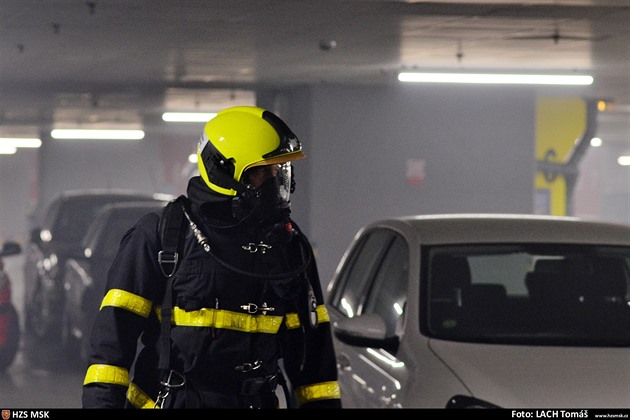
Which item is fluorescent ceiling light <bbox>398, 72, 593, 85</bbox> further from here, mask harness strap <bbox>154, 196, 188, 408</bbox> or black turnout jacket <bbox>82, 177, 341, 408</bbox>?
mask harness strap <bbox>154, 196, 188, 408</bbox>

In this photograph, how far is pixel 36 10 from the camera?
11.5m

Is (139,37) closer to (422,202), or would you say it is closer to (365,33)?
(365,33)

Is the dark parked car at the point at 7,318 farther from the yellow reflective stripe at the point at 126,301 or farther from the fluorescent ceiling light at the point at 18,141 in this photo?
the fluorescent ceiling light at the point at 18,141

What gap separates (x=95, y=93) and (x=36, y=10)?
11.2 meters

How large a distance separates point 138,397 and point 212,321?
0.34 m

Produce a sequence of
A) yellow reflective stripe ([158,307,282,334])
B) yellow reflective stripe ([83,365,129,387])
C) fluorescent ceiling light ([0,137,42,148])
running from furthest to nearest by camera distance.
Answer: fluorescent ceiling light ([0,137,42,148]), yellow reflective stripe ([158,307,282,334]), yellow reflective stripe ([83,365,129,387])

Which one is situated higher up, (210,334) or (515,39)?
(515,39)

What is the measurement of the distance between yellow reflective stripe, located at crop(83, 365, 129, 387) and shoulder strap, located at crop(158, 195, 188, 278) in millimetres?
295

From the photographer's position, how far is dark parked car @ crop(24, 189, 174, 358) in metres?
14.0

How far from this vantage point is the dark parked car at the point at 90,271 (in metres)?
11.6

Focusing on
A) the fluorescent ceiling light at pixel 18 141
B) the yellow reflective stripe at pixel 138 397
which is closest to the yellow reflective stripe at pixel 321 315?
the yellow reflective stripe at pixel 138 397

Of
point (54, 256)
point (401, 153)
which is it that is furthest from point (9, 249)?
point (401, 153)

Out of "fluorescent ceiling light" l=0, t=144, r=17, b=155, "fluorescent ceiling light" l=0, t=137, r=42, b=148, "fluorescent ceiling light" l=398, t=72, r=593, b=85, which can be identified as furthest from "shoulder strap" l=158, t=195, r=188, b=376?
"fluorescent ceiling light" l=0, t=144, r=17, b=155

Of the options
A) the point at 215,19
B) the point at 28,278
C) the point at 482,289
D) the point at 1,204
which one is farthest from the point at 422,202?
the point at 1,204
